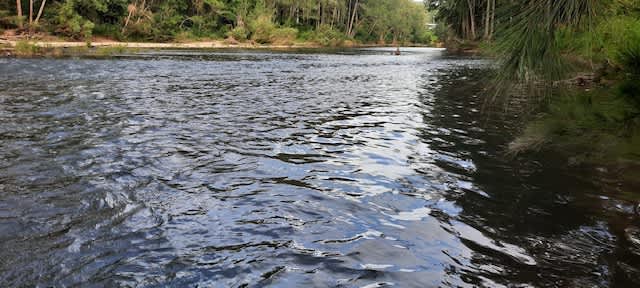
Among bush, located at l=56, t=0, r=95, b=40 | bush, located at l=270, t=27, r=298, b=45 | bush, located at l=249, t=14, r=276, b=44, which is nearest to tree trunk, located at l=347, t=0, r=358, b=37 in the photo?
bush, located at l=270, t=27, r=298, b=45

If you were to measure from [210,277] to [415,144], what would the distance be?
21.5ft

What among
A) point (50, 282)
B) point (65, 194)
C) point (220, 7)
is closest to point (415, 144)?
point (65, 194)

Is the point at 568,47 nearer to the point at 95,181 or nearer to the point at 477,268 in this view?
the point at 477,268

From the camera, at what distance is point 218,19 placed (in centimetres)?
8094

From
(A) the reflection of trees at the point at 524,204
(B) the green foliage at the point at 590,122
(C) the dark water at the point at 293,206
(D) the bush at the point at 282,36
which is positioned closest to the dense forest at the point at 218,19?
(D) the bush at the point at 282,36

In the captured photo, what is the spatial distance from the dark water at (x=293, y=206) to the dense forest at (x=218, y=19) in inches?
1819

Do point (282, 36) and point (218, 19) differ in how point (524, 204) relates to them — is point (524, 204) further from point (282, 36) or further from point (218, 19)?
point (218, 19)

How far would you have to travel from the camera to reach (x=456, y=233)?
18.0 ft

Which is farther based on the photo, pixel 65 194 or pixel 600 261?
pixel 65 194

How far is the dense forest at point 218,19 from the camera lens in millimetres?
52531

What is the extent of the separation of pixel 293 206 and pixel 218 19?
79.2 metres

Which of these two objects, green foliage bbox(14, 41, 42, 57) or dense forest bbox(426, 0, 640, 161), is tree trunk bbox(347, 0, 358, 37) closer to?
green foliage bbox(14, 41, 42, 57)

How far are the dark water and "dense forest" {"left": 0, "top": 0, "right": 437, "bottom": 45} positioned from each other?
1819 inches


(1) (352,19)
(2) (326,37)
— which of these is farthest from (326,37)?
(1) (352,19)
